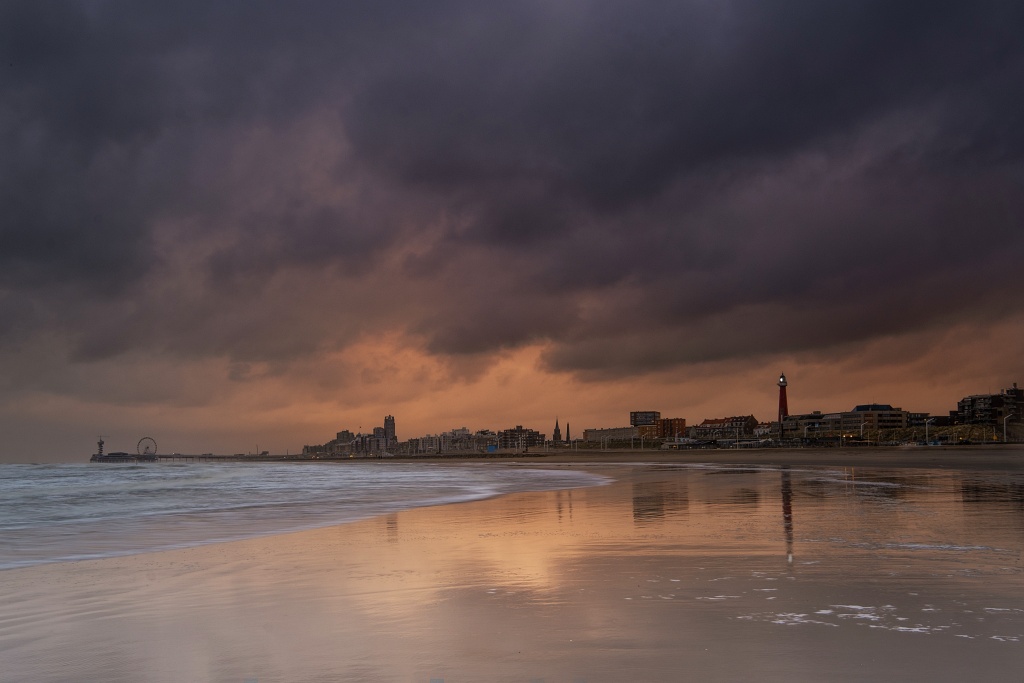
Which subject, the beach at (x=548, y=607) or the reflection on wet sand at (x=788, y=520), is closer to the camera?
the beach at (x=548, y=607)

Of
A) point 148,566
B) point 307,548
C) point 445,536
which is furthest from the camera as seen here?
point 445,536

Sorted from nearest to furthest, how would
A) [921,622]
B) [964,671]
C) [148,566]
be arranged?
[964,671] < [921,622] < [148,566]

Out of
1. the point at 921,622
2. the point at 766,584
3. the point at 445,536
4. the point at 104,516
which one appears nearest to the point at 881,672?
the point at 921,622

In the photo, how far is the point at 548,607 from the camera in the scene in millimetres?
6824

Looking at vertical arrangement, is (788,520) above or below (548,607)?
below

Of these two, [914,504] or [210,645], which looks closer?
[210,645]

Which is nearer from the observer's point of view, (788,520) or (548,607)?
(548,607)

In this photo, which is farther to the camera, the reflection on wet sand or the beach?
the reflection on wet sand

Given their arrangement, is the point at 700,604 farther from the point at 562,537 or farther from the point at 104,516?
the point at 104,516

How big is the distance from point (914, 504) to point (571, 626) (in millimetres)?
14266

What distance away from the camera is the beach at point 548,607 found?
502 cm

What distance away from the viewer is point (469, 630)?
602cm

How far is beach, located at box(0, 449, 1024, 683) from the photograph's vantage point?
5016 mm

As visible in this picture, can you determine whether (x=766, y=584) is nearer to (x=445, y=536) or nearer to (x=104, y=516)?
(x=445, y=536)
